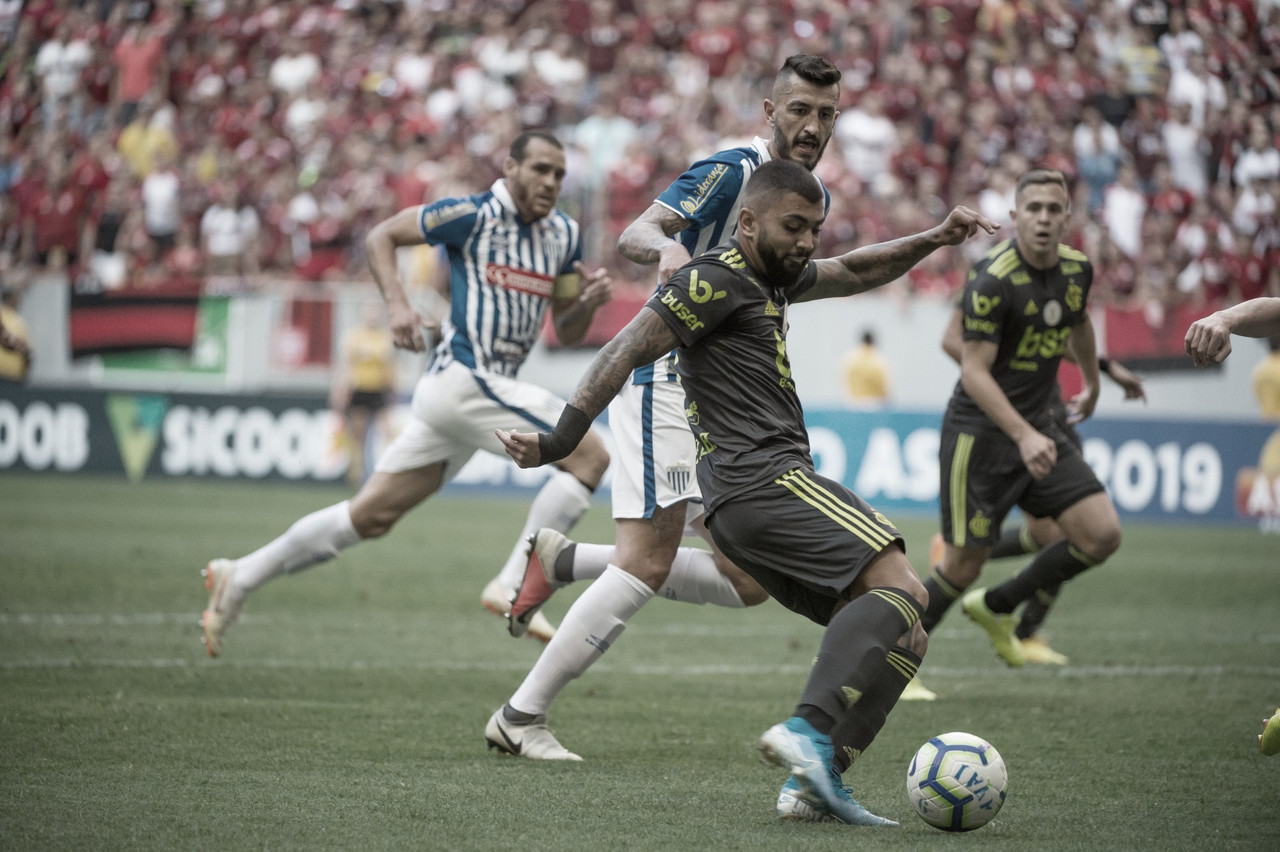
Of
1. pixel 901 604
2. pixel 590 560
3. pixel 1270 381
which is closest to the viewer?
pixel 901 604

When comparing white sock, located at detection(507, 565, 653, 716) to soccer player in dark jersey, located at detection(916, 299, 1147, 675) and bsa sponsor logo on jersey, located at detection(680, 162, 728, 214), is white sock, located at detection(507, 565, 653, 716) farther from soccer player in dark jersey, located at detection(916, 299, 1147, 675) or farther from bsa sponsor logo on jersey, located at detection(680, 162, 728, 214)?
soccer player in dark jersey, located at detection(916, 299, 1147, 675)

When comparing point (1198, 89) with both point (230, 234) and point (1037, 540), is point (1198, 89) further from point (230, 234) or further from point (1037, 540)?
point (230, 234)

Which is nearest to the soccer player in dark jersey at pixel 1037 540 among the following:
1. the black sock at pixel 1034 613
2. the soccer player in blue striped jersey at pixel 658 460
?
the black sock at pixel 1034 613

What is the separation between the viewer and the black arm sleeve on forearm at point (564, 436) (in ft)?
15.5

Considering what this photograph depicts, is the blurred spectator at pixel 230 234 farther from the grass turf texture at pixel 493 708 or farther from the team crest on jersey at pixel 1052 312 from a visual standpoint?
the team crest on jersey at pixel 1052 312

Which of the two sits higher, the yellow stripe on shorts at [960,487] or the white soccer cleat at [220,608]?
the yellow stripe on shorts at [960,487]

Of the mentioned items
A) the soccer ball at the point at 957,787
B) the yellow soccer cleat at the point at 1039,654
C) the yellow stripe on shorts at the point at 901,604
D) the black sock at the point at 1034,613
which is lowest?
the yellow soccer cleat at the point at 1039,654

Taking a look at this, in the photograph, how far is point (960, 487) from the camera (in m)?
7.87

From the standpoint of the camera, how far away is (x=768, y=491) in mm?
4824

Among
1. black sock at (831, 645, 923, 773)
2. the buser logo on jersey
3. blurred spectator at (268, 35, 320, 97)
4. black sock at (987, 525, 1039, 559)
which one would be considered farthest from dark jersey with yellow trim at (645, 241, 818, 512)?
blurred spectator at (268, 35, 320, 97)

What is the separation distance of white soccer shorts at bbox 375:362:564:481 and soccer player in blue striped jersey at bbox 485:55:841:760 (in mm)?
1605

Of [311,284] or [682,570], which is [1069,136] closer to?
[311,284]

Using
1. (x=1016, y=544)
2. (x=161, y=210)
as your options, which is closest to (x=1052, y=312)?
(x=1016, y=544)

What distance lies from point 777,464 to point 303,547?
11.3 feet
